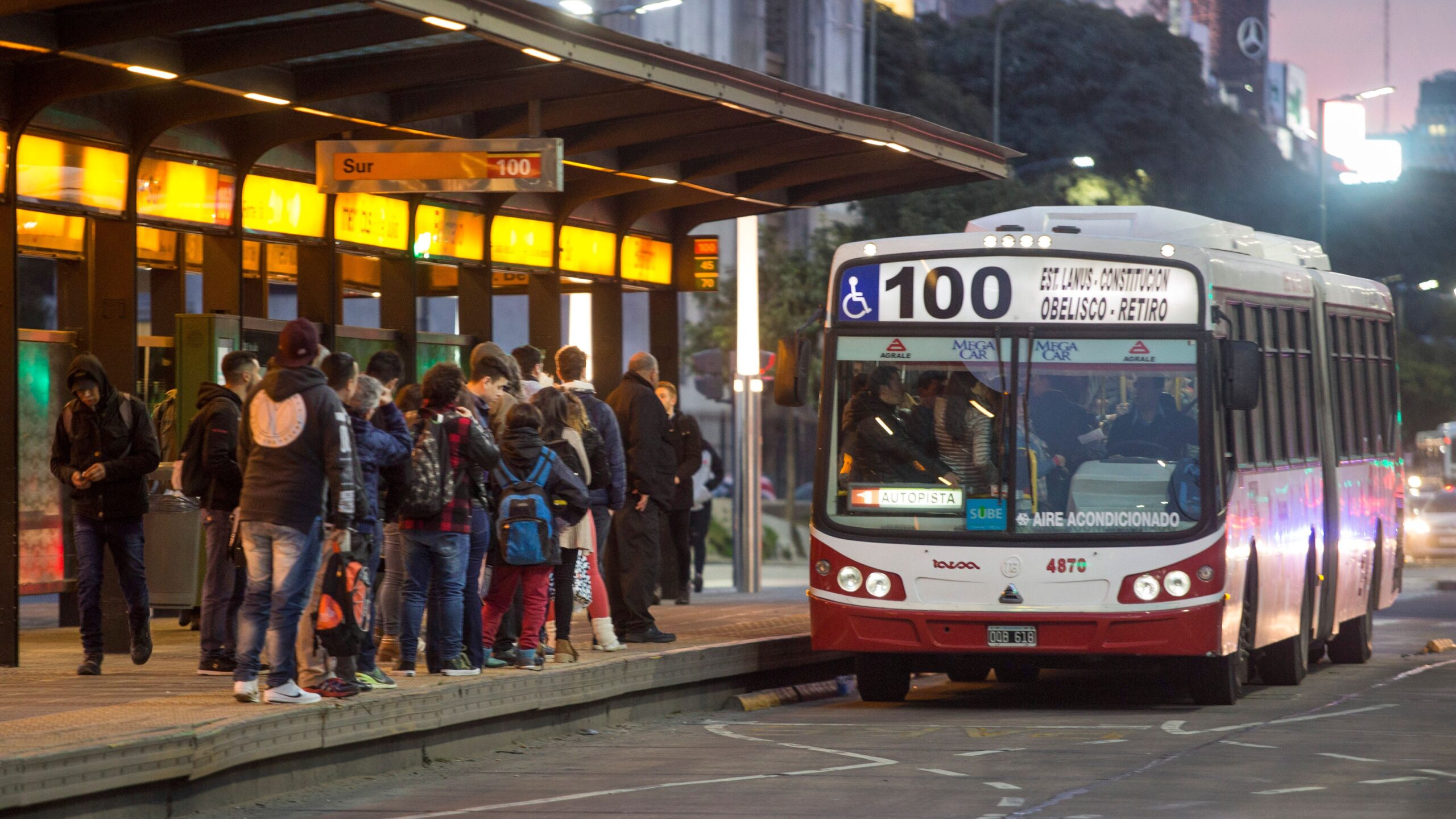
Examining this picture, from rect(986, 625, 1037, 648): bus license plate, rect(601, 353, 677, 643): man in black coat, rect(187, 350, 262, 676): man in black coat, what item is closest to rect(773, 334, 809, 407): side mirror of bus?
rect(601, 353, 677, 643): man in black coat

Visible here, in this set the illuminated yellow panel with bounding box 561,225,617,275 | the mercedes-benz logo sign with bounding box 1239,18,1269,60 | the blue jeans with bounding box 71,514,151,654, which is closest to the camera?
the blue jeans with bounding box 71,514,151,654

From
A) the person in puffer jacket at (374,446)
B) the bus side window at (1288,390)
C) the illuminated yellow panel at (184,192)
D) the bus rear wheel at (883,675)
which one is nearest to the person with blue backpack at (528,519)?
the person in puffer jacket at (374,446)

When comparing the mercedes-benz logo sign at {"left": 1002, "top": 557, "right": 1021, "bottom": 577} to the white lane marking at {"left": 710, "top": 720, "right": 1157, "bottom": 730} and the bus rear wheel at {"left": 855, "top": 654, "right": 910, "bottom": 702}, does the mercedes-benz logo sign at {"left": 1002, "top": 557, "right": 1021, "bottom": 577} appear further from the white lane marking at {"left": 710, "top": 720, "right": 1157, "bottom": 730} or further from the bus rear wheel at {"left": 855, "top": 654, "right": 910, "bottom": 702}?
the bus rear wheel at {"left": 855, "top": 654, "right": 910, "bottom": 702}

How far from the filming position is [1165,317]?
42.3 feet

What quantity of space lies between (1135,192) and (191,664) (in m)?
49.3

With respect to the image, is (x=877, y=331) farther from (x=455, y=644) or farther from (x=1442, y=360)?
(x=1442, y=360)

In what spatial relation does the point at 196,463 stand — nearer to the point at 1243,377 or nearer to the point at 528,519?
the point at 528,519

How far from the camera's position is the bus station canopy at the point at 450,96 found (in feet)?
38.7

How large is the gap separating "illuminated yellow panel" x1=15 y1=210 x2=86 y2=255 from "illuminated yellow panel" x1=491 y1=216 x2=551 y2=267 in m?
3.85

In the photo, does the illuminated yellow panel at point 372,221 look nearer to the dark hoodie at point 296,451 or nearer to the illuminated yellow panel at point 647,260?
the illuminated yellow panel at point 647,260

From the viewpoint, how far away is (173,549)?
14.9m

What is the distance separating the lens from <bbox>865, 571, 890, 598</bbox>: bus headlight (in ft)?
41.9

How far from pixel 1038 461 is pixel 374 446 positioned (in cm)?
408

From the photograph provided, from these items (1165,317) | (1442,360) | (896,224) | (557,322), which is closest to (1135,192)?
(896,224)
